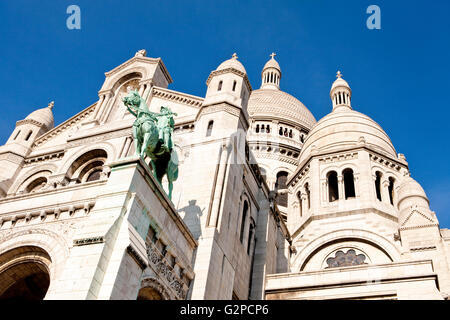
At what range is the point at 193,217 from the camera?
18.2m

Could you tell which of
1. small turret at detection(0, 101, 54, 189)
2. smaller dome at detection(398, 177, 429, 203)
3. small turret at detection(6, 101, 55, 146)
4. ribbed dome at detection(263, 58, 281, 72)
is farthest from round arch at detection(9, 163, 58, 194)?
ribbed dome at detection(263, 58, 281, 72)

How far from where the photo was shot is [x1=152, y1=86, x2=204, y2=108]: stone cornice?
24.9 m

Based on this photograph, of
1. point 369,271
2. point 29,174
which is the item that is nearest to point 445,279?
point 369,271

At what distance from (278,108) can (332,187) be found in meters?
23.1

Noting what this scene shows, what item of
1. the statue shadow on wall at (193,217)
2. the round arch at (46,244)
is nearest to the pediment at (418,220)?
the statue shadow on wall at (193,217)

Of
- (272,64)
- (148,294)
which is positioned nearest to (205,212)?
(148,294)

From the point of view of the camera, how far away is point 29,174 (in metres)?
26.5

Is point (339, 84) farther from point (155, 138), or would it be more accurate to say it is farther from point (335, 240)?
point (155, 138)

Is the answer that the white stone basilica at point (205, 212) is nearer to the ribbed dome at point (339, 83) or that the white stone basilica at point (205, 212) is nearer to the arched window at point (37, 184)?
the arched window at point (37, 184)

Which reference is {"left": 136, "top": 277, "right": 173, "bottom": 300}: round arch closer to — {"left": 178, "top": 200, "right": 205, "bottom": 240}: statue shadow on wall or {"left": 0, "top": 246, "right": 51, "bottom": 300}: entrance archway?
{"left": 0, "top": 246, "right": 51, "bottom": 300}: entrance archway

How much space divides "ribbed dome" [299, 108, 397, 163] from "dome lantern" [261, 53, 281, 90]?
93.4 feet

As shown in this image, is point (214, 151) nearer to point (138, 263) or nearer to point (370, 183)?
point (138, 263)

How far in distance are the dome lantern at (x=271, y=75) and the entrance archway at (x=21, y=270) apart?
51.3m
